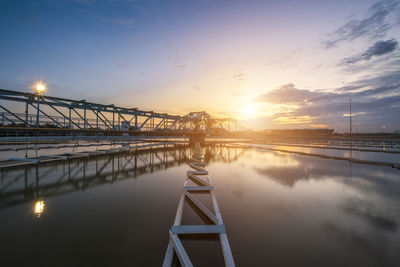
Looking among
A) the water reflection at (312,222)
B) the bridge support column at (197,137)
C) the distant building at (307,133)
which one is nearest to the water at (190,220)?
the water reflection at (312,222)

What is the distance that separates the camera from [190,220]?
15.9 feet

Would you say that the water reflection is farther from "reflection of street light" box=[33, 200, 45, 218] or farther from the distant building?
the distant building

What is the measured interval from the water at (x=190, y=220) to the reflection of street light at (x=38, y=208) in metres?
0.03

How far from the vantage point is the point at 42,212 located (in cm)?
521

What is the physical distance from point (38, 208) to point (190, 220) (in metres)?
5.21

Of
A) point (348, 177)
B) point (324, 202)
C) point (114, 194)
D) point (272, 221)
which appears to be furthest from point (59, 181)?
point (348, 177)

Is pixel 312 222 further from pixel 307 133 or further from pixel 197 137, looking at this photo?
pixel 307 133

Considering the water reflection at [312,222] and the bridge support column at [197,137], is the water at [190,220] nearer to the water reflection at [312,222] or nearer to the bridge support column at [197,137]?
the water reflection at [312,222]

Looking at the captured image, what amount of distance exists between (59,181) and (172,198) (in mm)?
6414

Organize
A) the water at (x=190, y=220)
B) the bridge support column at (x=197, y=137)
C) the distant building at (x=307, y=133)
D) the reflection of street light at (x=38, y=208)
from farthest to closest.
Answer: the distant building at (x=307, y=133), the bridge support column at (x=197, y=137), the reflection of street light at (x=38, y=208), the water at (x=190, y=220)

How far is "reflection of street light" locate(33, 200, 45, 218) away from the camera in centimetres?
516

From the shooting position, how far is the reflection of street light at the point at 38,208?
16.9ft

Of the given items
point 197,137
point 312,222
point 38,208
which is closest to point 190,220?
point 312,222

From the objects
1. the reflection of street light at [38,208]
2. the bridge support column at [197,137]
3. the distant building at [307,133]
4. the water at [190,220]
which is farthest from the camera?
the distant building at [307,133]
